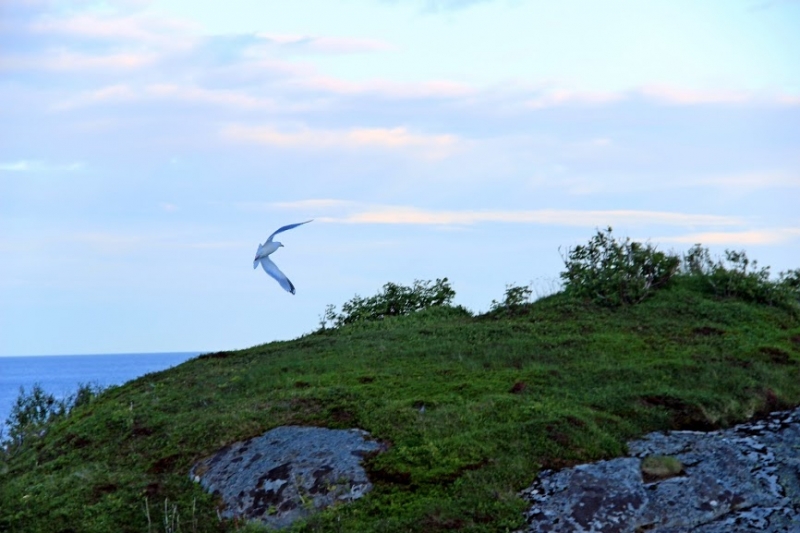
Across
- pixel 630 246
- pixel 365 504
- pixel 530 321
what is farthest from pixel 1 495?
pixel 630 246

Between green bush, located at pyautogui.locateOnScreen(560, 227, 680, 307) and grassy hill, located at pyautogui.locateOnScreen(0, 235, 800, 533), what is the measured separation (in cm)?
51

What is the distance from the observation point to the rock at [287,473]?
11.7 m

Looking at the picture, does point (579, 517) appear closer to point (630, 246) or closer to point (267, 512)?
point (267, 512)

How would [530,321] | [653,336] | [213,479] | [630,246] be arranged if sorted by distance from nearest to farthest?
[213,479], [653,336], [530,321], [630,246]

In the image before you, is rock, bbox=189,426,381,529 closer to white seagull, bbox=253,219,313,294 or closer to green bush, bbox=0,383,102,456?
white seagull, bbox=253,219,313,294

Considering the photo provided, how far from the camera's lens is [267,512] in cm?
1163

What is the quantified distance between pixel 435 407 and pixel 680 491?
156 inches

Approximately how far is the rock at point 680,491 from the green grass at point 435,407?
40cm

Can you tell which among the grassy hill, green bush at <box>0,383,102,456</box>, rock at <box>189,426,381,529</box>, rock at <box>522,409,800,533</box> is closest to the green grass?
the grassy hill

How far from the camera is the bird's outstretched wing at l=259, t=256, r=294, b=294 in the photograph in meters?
15.9

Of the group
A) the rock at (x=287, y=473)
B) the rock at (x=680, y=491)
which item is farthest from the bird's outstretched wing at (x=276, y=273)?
the rock at (x=680, y=491)

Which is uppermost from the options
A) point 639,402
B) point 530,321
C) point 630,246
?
point 630,246

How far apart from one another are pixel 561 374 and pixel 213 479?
242 inches

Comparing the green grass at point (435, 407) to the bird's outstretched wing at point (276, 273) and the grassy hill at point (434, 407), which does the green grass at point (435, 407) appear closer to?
the grassy hill at point (434, 407)
